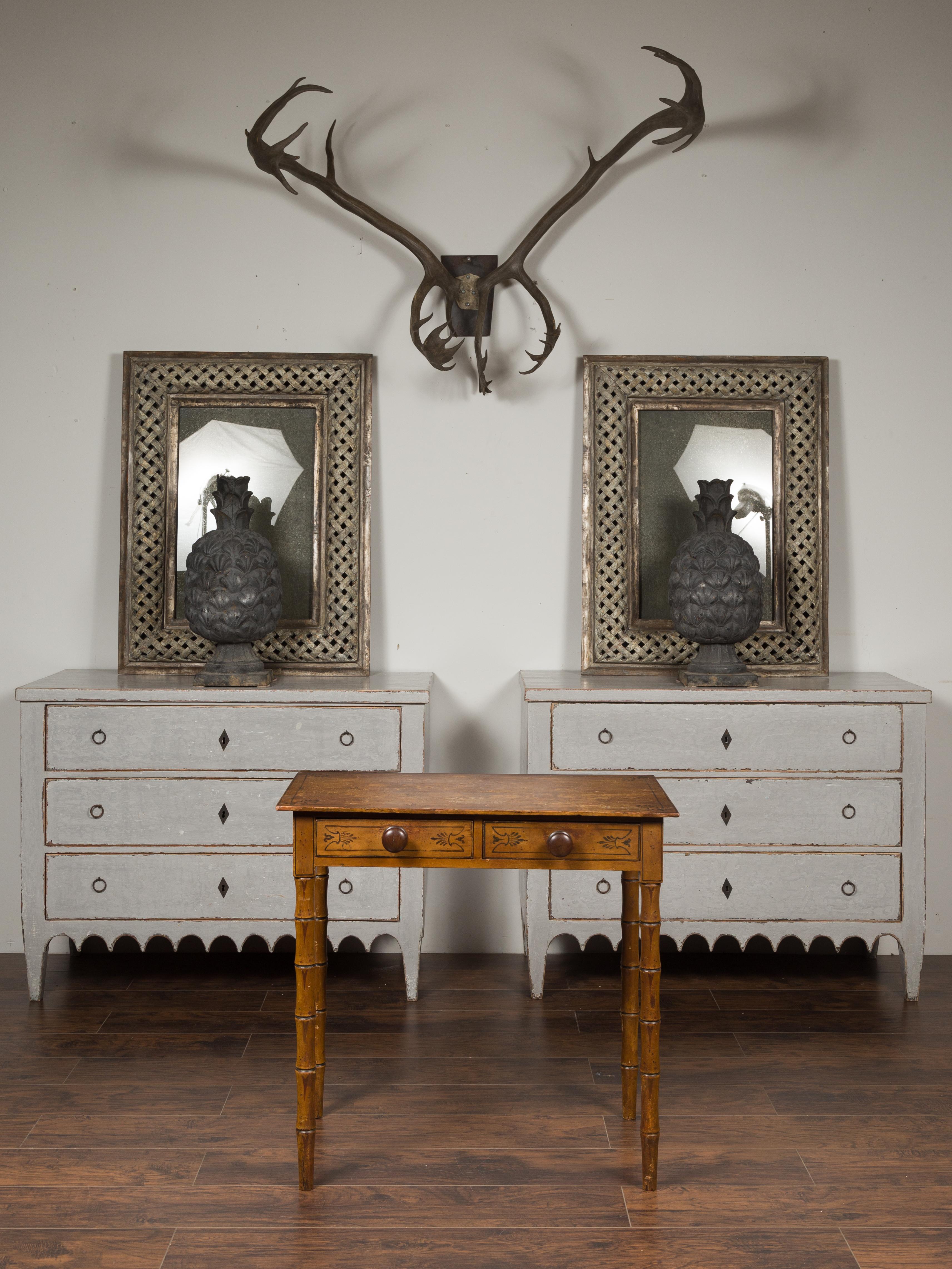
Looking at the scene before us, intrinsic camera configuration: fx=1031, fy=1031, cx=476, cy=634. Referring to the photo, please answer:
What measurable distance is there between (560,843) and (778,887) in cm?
132

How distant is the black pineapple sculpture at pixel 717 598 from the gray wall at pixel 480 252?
46 centimetres

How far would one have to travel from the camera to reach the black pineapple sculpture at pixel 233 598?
3148 mm

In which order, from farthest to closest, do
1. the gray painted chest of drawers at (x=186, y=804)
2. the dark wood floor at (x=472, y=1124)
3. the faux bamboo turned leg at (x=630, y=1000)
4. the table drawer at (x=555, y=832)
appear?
the gray painted chest of drawers at (x=186, y=804) < the faux bamboo turned leg at (x=630, y=1000) < the table drawer at (x=555, y=832) < the dark wood floor at (x=472, y=1124)

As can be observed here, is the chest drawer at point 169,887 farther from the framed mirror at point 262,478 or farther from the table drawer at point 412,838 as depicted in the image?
the table drawer at point 412,838

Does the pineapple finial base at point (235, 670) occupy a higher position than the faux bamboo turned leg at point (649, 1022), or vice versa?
the pineapple finial base at point (235, 670)

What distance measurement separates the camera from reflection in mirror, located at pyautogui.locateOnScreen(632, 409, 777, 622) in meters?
3.48

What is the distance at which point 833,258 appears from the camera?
3.52 m

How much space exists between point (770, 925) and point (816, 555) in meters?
1.23

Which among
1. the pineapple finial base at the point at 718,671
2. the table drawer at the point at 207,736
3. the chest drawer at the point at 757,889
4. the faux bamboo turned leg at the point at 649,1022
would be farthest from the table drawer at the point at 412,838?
the pineapple finial base at the point at 718,671

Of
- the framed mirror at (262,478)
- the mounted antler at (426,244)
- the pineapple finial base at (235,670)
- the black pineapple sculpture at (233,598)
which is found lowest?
the pineapple finial base at (235,670)

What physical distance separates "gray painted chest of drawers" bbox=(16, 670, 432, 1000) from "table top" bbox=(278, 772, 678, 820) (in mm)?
682

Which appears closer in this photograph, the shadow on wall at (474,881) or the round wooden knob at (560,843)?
the round wooden knob at (560,843)

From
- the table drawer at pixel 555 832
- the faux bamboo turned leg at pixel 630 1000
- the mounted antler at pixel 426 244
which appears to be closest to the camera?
the table drawer at pixel 555 832

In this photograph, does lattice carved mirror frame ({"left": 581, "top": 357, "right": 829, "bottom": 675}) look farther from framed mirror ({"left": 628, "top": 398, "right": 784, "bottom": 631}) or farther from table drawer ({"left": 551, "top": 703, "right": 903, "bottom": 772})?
table drawer ({"left": 551, "top": 703, "right": 903, "bottom": 772})
